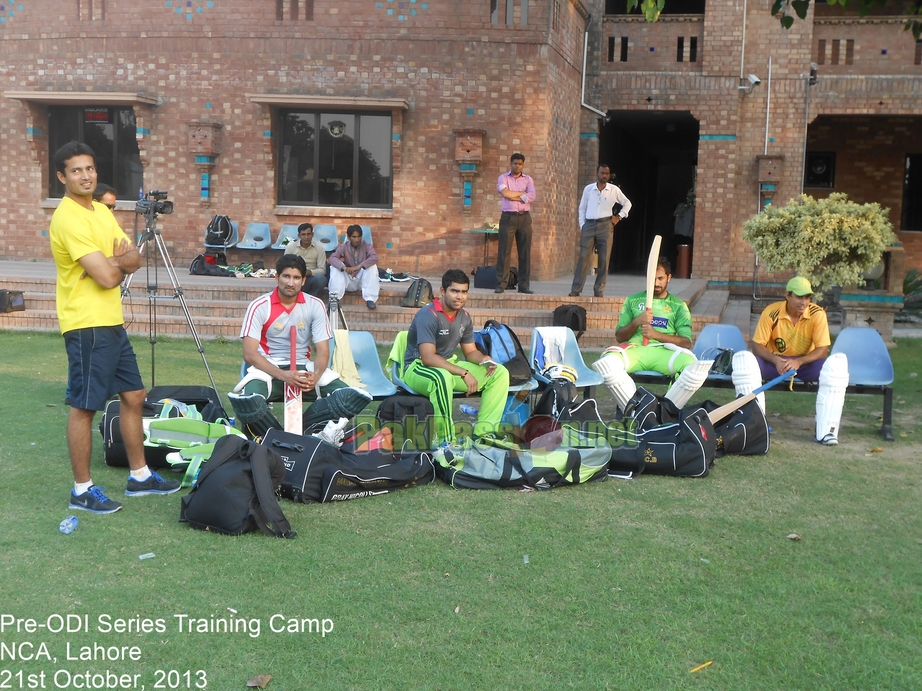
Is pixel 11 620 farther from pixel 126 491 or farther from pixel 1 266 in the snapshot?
pixel 1 266

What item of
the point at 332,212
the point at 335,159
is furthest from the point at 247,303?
the point at 335,159

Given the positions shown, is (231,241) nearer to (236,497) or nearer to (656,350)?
(656,350)

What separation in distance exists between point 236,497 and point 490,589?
4.69ft

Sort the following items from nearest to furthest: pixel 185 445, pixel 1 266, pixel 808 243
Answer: pixel 185 445 < pixel 808 243 < pixel 1 266

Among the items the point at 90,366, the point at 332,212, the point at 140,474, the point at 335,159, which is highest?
the point at 335,159

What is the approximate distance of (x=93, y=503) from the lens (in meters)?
5.18

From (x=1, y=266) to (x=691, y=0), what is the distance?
14.7 m

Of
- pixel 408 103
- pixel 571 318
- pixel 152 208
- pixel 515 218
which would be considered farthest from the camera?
pixel 408 103

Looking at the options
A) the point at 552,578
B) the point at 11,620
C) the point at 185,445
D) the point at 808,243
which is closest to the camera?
the point at 11,620

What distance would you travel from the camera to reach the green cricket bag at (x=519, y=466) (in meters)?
5.81

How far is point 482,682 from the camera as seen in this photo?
3.45 meters

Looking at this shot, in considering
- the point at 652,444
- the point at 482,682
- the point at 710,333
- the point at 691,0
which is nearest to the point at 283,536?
the point at 482,682

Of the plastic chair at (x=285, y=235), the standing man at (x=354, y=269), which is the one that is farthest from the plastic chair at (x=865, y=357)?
the plastic chair at (x=285, y=235)

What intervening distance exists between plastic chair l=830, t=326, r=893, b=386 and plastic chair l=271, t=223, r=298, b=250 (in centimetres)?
1047
